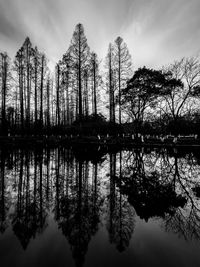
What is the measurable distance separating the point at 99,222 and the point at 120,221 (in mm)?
452

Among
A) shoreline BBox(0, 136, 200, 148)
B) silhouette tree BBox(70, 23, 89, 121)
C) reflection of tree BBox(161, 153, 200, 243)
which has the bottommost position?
reflection of tree BBox(161, 153, 200, 243)

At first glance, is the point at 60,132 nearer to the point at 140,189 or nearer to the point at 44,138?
the point at 44,138

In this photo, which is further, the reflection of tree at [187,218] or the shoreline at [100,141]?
the shoreline at [100,141]

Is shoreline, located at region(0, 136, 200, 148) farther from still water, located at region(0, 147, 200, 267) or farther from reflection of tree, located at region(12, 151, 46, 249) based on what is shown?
reflection of tree, located at region(12, 151, 46, 249)

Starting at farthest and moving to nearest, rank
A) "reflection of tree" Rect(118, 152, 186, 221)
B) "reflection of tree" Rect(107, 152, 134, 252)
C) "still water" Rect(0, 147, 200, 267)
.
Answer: "reflection of tree" Rect(118, 152, 186, 221) → "reflection of tree" Rect(107, 152, 134, 252) → "still water" Rect(0, 147, 200, 267)

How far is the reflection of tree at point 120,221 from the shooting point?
291 centimetres

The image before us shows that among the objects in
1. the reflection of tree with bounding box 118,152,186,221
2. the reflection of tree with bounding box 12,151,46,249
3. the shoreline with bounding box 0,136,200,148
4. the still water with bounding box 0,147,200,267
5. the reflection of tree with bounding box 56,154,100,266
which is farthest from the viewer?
the shoreline with bounding box 0,136,200,148

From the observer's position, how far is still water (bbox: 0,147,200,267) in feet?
8.02

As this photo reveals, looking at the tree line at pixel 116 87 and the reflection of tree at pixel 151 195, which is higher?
the tree line at pixel 116 87

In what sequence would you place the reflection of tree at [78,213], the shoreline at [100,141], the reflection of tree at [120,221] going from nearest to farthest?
the reflection of tree at [78,213], the reflection of tree at [120,221], the shoreline at [100,141]

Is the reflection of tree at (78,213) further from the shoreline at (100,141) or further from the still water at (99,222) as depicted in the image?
the shoreline at (100,141)

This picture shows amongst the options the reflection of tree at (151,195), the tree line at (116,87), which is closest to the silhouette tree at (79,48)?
the tree line at (116,87)

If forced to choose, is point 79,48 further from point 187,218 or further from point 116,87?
point 187,218

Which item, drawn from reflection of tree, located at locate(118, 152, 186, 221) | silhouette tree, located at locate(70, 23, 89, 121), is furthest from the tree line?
reflection of tree, located at locate(118, 152, 186, 221)
